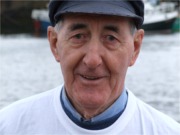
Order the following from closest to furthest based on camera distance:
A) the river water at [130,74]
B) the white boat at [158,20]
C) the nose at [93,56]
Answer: the nose at [93,56], the river water at [130,74], the white boat at [158,20]

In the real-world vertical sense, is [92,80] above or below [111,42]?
below

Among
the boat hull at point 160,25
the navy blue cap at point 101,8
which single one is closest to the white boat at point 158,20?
the boat hull at point 160,25

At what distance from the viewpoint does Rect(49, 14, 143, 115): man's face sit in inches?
67.4

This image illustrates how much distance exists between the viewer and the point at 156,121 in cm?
190

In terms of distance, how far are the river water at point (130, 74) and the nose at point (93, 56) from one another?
863 cm

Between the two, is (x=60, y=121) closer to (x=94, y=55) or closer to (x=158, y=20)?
(x=94, y=55)

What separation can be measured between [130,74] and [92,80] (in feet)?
49.2

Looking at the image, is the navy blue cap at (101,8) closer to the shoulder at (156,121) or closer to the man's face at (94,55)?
the man's face at (94,55)

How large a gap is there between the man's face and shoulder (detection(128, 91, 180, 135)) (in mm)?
195

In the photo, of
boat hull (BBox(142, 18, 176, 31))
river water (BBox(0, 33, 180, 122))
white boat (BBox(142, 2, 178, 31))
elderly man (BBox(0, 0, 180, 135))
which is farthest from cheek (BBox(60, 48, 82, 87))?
boat hull (BBox(142, 18, 176, 31))

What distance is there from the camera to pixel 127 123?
188 centimetres

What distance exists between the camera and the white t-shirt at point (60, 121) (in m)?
1.86

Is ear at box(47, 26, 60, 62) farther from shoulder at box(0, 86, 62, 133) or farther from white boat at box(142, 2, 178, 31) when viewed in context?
white boat at box(142, 2, 178, 31)

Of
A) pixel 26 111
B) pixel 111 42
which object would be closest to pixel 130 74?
pixel 26 111
